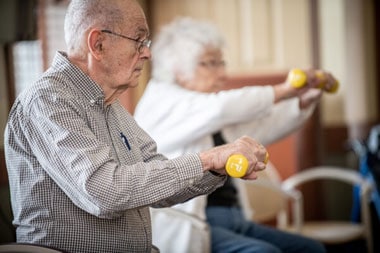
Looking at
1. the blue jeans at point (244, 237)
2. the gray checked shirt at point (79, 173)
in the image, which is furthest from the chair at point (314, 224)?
the gray checked shirt at point (79, 173)

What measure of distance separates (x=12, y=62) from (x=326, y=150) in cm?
266

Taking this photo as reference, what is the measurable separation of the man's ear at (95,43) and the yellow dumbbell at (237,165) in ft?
1.25

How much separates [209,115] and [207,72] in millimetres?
238

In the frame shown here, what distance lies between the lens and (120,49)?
1.43 meters

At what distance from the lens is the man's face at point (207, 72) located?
2.23 metres

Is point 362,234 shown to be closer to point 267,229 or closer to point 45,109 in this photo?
point 267,229

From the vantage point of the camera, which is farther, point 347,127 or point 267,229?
point 347,127

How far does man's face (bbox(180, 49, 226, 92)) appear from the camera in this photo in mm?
2227

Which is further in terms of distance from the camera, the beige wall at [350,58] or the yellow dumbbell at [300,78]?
the beige wall at [350,58]

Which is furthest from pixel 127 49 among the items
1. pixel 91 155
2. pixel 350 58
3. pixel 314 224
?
pixel 350 58

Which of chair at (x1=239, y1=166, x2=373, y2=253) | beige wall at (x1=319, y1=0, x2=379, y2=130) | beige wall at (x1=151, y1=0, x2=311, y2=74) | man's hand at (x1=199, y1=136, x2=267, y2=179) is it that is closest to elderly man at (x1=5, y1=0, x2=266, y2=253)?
man's hand at (x1=199, y1=136, x2=267, y2=179)

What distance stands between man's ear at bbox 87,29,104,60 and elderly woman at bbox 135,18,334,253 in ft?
2.24

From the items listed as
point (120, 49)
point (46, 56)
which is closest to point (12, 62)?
point (120, 49)

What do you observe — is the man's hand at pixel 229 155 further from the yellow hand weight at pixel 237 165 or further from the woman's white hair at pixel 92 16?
the woman's white hair at pixel 92 16
